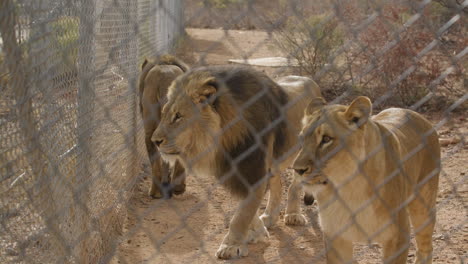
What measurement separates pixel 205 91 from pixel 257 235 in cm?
133

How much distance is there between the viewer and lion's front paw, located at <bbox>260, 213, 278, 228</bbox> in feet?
16.8

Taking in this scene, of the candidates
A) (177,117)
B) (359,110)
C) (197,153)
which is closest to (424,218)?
(359,110)

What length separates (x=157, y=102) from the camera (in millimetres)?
5316

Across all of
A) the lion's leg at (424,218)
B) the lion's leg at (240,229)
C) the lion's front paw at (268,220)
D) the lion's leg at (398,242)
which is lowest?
the lion's front paw at (268,220)

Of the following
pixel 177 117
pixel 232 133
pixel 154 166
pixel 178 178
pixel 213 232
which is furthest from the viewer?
pixel 154 166

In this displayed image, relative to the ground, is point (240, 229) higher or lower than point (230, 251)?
higher

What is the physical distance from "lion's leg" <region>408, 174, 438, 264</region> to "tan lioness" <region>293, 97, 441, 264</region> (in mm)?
179

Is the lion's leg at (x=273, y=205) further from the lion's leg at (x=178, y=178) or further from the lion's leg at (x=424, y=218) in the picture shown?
the lion's leg at (x=424, y=218)

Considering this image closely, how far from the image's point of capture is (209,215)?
530cm

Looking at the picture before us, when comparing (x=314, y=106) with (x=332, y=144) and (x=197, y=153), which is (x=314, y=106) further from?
(x=197, y=153)

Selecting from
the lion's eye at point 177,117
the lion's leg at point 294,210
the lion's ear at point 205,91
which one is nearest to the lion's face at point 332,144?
the lion's ear at point 205,91

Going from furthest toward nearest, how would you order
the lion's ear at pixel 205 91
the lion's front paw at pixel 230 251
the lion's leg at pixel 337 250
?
the lion's front paw at pixel 230 251 → the lion's ear at pixel 205 91 → the lion's leg at pixel 337 250

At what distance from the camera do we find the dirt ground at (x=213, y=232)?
4.37 metres

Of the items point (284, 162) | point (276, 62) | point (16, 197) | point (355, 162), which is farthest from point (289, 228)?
point (276, 62)
